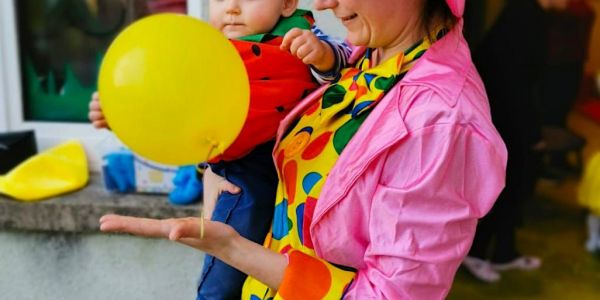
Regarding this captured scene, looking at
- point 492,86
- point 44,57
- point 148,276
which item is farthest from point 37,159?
point 492,86

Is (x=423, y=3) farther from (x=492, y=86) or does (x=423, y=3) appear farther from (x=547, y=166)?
(x=547, y=166)

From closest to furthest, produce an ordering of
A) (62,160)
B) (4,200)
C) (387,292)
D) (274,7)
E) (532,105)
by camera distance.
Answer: (387,292) → (274,7) → (532,105) → (4,200) → (62,160)

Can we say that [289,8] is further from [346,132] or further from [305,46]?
[346,132]

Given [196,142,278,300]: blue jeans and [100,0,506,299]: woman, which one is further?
[196,142,278,300]: blue jeans

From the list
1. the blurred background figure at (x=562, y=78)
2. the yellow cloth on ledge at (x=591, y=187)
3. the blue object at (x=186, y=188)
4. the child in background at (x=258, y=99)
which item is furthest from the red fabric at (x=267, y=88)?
the yellow cloth on ledge at (x=591, y=187)

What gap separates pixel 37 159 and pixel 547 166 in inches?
69.4

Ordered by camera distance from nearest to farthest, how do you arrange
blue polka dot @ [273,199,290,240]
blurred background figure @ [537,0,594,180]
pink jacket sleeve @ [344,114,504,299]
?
pink jacket sleeve @ [344,114,504,299] < blue polka dot @ [273,199,290,240] < blurred background figure @ [537,0,594,180]

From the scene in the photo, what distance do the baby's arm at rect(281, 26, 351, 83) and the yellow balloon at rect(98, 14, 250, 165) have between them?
0.13m

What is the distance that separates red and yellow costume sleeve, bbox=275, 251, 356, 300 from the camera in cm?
99

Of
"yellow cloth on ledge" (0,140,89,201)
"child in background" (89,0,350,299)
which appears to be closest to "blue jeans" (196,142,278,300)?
"child in background" (89,0,350,299)

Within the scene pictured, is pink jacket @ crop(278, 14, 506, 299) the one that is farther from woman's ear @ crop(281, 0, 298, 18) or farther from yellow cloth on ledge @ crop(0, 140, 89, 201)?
yellow cloth on ledge @ crop(0, 140, 89, 201)

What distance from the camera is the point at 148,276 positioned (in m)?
2.28

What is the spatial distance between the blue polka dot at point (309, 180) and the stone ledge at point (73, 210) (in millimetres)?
1120

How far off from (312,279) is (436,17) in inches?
18.2
